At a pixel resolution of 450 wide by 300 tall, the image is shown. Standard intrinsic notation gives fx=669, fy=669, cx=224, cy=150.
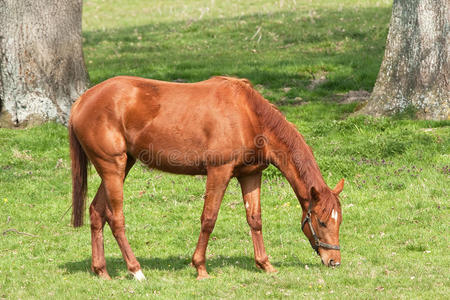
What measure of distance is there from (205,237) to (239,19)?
16932mm

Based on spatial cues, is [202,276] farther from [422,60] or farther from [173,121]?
[422,60]

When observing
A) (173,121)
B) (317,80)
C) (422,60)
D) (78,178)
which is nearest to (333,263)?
(173,121)

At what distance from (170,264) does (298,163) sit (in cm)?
208

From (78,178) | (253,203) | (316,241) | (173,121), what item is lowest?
(316,241)

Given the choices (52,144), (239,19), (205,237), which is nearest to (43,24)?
(52,144)

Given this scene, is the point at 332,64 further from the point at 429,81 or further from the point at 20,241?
the point at 20,241

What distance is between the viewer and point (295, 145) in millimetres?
7570

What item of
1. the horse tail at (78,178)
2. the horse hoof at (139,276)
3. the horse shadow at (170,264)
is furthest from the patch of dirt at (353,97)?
the horse hoof at (139,276)

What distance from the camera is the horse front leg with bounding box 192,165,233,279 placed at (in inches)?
297

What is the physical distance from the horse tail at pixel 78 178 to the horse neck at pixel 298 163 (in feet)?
7.53

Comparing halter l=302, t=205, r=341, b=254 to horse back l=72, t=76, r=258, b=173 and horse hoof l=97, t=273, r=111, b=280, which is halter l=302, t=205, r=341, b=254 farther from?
horse hoof l=97, t=273, r=111, b=280

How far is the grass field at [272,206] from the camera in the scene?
7.28 meters

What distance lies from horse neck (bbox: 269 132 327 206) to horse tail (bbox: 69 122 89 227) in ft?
7.53

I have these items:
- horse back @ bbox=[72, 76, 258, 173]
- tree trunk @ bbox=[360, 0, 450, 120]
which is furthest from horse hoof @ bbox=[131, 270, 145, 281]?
tree trunk @ bbox=[360, 0, 450, 120]
